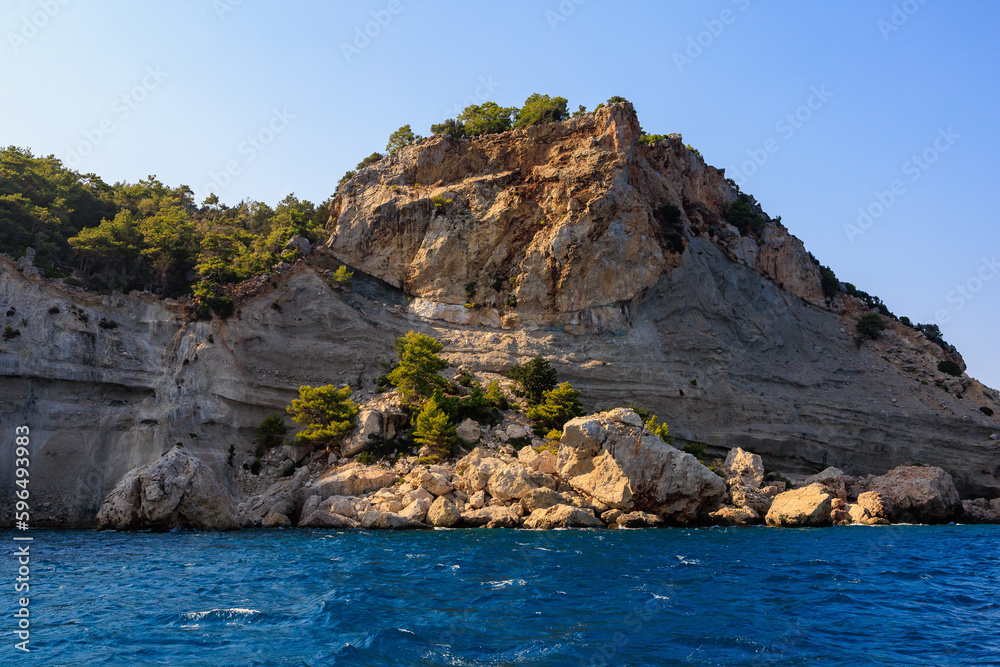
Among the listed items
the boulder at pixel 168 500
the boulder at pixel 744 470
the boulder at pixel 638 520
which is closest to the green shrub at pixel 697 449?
the boulder at pixel 744 470

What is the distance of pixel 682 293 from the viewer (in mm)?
52219

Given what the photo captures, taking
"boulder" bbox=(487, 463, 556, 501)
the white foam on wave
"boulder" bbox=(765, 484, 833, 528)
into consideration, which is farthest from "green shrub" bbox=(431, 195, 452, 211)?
the white foam on wave

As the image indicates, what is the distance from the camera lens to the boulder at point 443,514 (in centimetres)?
3077

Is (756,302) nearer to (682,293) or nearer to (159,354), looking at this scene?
(682,293)

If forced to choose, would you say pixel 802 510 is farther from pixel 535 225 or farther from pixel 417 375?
pixel 535 225

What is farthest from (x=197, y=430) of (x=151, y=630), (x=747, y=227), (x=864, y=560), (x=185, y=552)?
(x=747, y=227)

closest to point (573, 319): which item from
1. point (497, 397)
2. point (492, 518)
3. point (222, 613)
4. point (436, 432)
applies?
point (497, 397)

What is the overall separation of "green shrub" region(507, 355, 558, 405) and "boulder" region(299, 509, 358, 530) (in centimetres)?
1531

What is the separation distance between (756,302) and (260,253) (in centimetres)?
3991

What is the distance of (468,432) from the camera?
38812 millimetres

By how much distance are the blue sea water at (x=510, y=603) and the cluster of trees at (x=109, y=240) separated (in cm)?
2388

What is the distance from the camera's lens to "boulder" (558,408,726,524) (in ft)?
103

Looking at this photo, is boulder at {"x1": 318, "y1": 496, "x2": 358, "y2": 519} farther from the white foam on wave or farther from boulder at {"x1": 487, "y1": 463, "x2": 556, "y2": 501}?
the white foam on wave

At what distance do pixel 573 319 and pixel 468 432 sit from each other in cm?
1514
